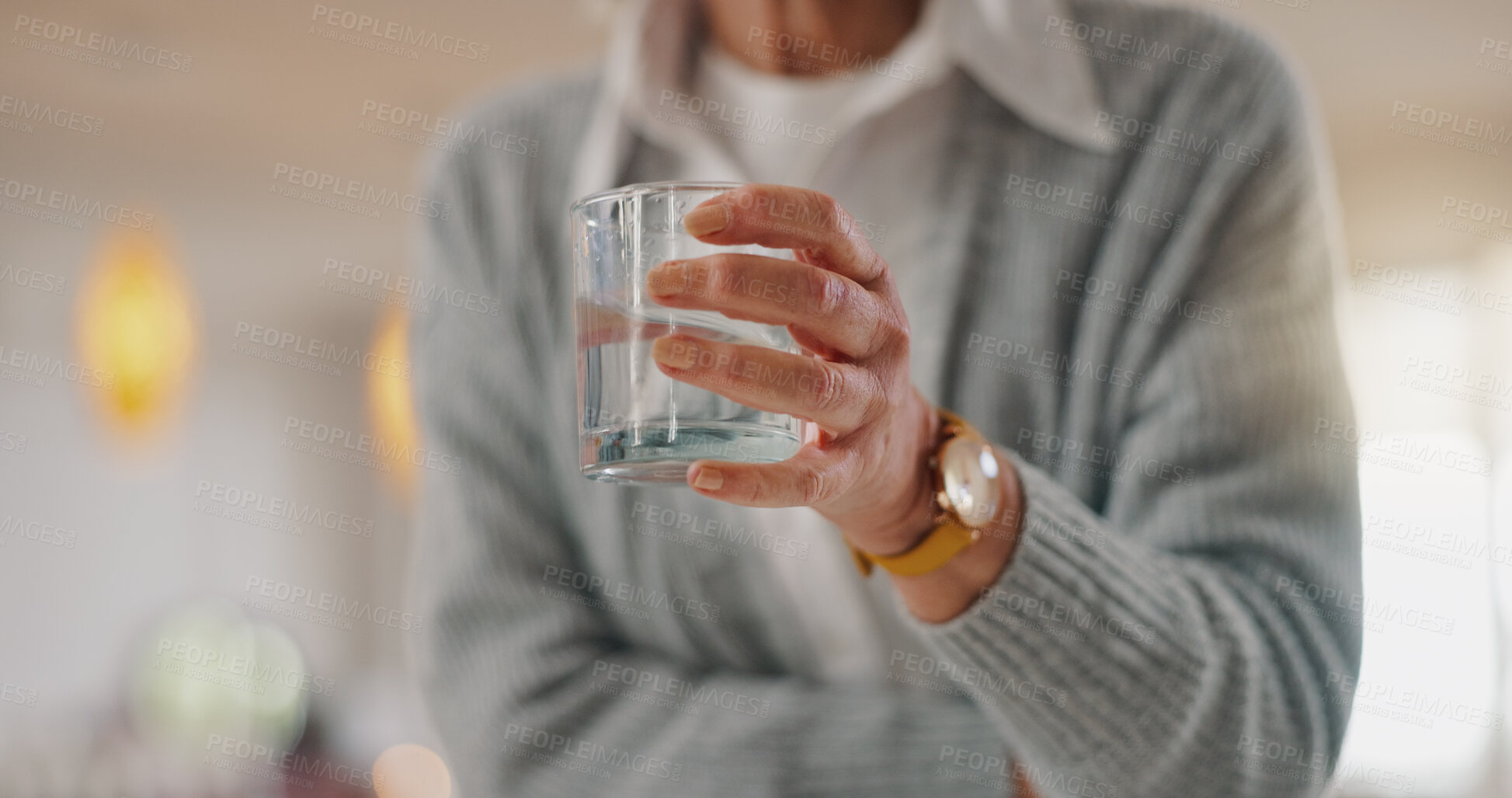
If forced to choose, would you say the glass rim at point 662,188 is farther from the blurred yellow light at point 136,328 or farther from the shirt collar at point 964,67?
the blurred yellow light at point 136,328

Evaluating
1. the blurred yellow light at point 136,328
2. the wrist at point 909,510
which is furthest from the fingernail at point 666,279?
the blurred yellow light at point 136,328

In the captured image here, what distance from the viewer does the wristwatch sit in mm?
504

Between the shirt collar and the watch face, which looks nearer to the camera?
the watch face

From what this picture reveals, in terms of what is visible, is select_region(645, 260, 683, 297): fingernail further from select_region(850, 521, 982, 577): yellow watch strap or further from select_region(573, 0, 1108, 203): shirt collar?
select_region(573, 0, 1108, 203): shirt collar

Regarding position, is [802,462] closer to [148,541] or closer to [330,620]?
[148,541]

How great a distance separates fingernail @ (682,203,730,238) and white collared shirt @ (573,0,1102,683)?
39cm

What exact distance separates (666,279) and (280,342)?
468 centimetres

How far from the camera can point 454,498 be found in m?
0.83

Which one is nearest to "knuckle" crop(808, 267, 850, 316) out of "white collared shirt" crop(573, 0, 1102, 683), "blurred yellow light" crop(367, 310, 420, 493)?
"white collared shirt" crop(573, 0, 1102, 683)

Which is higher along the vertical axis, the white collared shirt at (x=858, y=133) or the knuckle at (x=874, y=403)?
the white collared shirt at (x=858, y=133)

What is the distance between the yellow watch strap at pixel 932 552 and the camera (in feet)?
1.70

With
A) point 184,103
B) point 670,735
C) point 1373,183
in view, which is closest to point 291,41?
point 184,103

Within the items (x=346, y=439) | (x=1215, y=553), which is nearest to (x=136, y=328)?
(x=346, y=439)

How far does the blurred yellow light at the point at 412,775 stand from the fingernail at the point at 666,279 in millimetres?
3115
